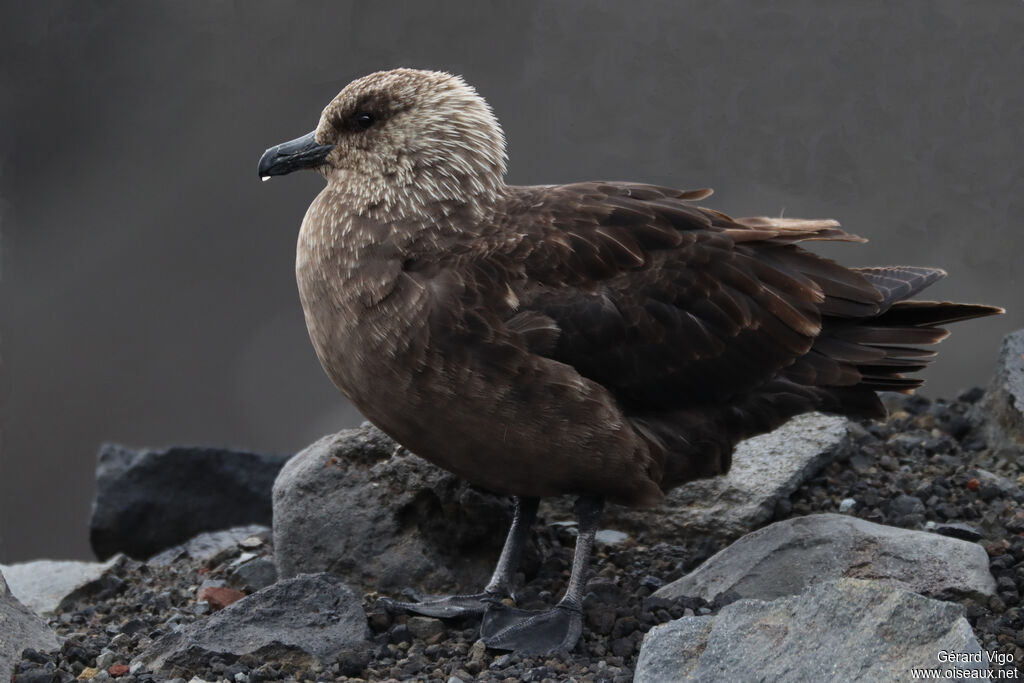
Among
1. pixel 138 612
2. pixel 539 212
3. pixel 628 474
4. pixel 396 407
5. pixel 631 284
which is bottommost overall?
pixel 138 612

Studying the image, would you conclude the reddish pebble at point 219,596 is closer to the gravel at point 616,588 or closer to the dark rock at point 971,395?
the gravel at point 616,588

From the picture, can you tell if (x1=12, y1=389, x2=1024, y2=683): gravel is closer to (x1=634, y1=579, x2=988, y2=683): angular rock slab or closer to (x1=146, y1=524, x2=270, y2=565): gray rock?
(x1=146, y1=524, x2=270, y2=565): gray rock

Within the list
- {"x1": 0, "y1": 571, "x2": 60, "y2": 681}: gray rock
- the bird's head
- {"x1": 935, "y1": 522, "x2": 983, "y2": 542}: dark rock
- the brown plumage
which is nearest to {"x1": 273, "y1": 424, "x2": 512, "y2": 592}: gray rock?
the brown plumage

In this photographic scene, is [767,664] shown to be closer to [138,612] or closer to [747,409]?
[747,409]

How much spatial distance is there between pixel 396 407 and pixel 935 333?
2.47m

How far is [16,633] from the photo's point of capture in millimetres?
4781

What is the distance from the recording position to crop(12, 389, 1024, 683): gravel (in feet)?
15.0

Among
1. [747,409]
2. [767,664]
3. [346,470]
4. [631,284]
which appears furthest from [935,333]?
[346,470]

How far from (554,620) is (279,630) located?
1.06 m

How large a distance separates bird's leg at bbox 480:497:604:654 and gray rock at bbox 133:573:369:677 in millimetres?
514

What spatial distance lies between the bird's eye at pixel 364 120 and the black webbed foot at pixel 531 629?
6.72 feet

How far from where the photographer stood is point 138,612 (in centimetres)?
582

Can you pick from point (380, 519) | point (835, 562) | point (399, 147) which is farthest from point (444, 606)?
point (399, 147)

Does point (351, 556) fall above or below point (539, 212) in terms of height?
below
